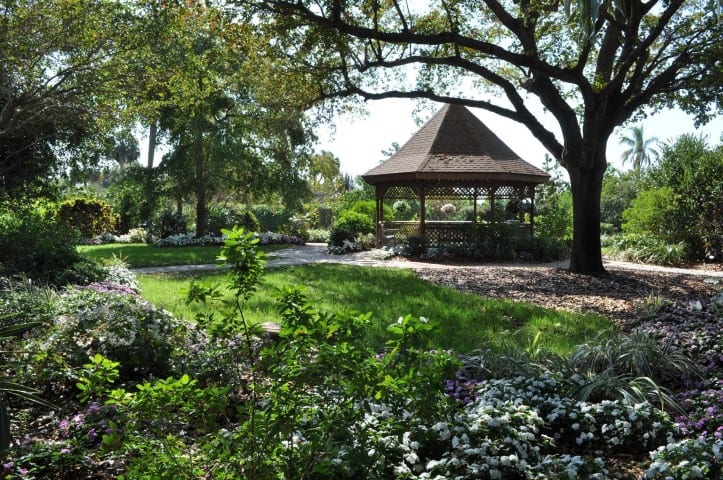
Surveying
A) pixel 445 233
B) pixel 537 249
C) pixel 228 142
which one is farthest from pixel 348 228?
pixel 537 249

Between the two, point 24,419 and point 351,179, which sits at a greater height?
point 351,179

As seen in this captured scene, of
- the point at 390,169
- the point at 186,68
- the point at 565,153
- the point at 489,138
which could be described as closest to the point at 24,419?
the point at 186,68

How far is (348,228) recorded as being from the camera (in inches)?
748

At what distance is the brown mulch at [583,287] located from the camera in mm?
8062

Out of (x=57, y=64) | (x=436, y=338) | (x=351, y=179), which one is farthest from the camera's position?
(x=351, y=179)

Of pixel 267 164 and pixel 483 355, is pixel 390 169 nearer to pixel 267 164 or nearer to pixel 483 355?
pixel 267 164

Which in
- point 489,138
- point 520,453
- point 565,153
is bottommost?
point 520,453

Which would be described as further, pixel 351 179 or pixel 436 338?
pixel 351 179

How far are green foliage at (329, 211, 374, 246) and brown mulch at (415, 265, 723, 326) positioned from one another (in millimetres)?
5966

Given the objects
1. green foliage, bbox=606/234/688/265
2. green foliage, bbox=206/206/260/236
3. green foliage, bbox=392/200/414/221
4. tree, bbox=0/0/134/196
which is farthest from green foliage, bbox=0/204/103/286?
green foliage, bbox=392/200/414/221

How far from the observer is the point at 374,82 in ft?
44.1

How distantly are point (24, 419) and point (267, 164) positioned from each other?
18.3 m

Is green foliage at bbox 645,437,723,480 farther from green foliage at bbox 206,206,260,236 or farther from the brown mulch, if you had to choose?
green foliage at bbox 206,206,260,236

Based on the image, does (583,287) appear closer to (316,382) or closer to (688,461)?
(688,461)
